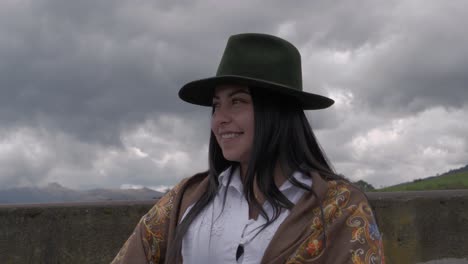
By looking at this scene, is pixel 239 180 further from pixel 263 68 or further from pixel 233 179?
pixel 263 68

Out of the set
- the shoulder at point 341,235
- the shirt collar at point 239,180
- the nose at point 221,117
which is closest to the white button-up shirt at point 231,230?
the shirt collar at point 239,180

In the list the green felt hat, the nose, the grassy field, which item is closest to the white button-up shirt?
the nose

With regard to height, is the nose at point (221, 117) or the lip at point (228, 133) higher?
the nose at point (221, 117)

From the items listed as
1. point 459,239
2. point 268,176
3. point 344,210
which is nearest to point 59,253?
point 268,176

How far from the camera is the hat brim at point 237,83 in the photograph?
2469mm

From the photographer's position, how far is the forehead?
2.54 m

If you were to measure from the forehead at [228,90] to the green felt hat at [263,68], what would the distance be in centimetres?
2

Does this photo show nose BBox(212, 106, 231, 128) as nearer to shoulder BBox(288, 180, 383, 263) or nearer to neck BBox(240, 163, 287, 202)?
neck BBox(240, 163, 287, 202)

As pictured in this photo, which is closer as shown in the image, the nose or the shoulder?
the shoulder

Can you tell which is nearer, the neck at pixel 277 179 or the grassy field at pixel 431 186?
the neck at pixel 277 179

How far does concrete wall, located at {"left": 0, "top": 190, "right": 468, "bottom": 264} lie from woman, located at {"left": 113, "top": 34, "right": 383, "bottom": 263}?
149 cm

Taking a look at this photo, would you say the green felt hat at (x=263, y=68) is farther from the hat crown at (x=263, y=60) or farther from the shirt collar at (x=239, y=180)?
the shirt collar at (x=239, y=180)

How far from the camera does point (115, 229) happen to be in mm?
4062

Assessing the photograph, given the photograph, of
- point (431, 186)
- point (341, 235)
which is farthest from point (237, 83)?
point (431, 186)
